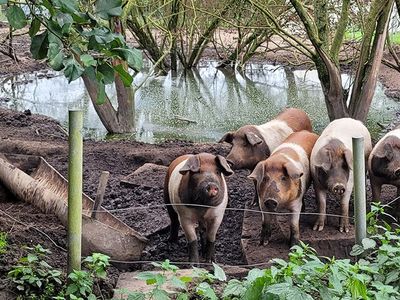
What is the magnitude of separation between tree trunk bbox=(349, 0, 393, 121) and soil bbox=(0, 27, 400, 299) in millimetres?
1926

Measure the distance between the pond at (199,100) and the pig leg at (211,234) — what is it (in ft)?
21.8

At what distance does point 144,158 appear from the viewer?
9219mm

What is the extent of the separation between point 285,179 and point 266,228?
1.55 feet

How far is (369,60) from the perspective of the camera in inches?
372

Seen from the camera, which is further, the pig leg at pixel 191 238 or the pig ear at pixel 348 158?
the pig ear at pixel 348 158

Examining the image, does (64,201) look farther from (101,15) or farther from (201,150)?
(201,150)

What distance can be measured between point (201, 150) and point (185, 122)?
4436mm

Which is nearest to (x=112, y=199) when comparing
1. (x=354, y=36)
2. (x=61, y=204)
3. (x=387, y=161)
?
(x=61, y=204)

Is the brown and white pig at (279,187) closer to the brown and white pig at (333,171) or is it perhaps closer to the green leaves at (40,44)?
the brown and white pig at (333,171)

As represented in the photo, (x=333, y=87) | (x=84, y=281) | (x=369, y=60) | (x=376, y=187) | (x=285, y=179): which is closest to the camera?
(x=84, y=281)

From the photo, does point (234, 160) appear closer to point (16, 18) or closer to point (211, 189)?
point (211, 189)

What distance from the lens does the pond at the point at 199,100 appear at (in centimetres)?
1337

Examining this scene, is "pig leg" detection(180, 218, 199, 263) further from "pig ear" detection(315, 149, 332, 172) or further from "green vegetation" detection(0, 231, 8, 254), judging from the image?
"green vegetation" detection(0, 231, 8, 254)

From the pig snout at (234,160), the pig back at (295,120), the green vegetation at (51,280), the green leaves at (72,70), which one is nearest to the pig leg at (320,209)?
the pig snout at (234,160)
